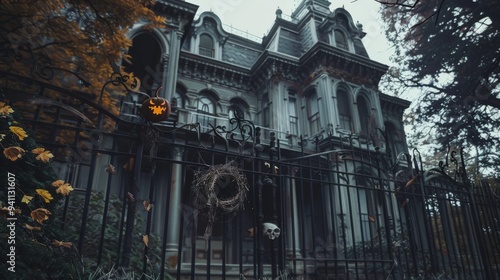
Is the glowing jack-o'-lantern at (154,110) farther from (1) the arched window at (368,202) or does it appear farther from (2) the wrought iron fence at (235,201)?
(1) the arched window at (368,202)

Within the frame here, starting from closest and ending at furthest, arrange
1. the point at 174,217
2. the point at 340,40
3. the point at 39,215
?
the point at 39,215 < the point at 174,217 < the point at 340,40

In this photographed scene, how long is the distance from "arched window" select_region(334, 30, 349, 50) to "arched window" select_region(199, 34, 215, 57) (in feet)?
21.8

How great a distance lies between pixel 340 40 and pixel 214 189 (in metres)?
15.8

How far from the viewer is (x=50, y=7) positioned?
6383mm

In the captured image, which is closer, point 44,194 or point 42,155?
point 44,194

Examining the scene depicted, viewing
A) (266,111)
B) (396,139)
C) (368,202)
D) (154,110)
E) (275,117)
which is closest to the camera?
(154,110)

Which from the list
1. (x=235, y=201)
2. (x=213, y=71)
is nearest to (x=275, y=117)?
(x=213, y=71)

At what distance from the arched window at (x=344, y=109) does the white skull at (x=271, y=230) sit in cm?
1182

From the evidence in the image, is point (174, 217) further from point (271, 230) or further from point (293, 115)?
point (293, 115)

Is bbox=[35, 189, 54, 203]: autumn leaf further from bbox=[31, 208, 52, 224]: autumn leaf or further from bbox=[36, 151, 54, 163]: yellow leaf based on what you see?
A: bbox=[36, 151, 54, 163]: yellow leaf

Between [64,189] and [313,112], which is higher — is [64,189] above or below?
below

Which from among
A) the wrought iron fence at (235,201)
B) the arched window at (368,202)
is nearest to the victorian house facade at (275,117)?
the arched window at (368,202)

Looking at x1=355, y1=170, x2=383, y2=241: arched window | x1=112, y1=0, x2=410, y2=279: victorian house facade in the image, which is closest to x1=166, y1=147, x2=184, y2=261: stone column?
x1=112, y1=0, x2=410, y2=279: victorian house facade

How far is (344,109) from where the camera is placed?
15.4 metres
